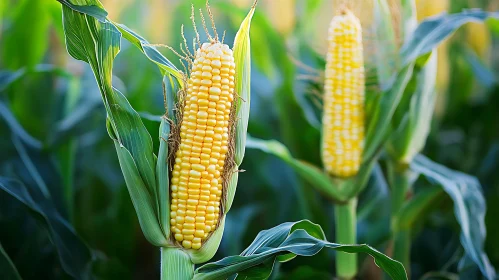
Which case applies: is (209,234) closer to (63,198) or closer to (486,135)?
(63,198)

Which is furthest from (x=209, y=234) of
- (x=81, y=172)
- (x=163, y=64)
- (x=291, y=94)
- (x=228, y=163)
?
(x=81, y=172)

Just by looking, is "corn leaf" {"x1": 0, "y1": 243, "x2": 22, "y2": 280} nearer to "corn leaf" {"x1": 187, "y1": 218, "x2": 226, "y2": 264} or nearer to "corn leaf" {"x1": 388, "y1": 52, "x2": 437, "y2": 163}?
"corn leaf" {"x1": 187, "y1": 218, "x2": 226, "y2": 264}

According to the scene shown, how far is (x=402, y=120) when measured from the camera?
182cm

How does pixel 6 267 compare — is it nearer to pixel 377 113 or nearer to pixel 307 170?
pixel 307 170

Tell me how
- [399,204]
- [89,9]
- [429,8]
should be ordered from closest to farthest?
[89,9] < [399,204] < [429,8]

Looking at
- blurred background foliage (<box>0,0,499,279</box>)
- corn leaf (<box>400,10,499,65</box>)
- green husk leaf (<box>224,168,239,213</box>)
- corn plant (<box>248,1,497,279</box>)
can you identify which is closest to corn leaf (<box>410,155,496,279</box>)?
corn plant (<box>248,1,497,279</box>)

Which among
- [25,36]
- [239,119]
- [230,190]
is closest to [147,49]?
[239,119]

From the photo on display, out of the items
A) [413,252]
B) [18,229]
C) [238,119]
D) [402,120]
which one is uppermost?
[238,119]

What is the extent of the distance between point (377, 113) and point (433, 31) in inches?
12.1

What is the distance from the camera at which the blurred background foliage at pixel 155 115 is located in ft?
6.55

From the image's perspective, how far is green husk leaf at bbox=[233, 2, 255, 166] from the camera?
122 cm

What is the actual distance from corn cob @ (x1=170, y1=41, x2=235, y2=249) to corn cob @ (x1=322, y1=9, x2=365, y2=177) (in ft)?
1.68

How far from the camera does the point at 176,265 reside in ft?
3.90

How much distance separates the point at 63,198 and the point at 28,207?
0.56 metres
